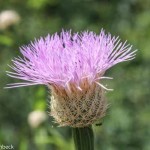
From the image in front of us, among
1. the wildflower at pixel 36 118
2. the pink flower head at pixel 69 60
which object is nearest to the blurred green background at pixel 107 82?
the wildflower at pixel 36 118

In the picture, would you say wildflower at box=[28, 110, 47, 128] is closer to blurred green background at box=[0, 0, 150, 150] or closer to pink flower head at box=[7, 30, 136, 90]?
blurred green background at box=[0, 0, 150, 150]

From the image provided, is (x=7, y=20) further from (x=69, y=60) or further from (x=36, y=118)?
(x=69, y=60)

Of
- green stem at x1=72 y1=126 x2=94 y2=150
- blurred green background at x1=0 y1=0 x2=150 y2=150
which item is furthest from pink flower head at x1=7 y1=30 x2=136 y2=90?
blurred green background at x1=0 y1=0 x2=150 y2=150

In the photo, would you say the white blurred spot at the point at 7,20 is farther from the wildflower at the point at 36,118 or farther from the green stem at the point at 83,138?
the green stem at the point at 83,138

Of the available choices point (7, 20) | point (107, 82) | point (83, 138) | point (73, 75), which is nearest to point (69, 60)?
point (73, 75)

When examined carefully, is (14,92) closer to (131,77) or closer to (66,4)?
(131,77)
